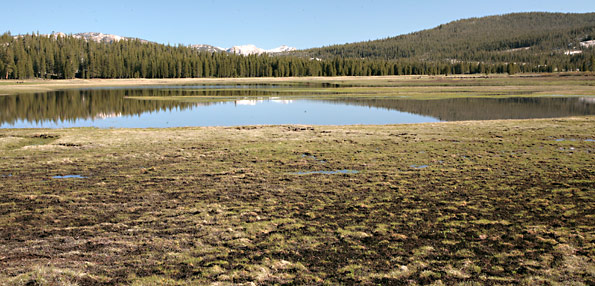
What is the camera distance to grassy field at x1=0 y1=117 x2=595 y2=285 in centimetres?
853

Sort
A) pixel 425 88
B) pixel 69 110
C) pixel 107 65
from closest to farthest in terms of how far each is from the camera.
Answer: pixel 69 110, pixel 425 88, pixel 107 65

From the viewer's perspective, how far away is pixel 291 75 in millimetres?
194000

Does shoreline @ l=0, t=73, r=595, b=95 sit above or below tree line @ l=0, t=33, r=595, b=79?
below

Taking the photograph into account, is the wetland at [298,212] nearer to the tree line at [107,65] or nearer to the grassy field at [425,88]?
the grassy field at [425,88]

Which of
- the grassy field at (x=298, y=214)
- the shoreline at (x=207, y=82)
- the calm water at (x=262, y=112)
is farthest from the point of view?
the shoreline at (x=207, y=82)

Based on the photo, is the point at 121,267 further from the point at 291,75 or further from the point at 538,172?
the point at 291,75

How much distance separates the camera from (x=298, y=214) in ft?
39.2

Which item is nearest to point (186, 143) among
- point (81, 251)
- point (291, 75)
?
point (81, 251)

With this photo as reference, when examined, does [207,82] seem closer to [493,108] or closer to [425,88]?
[425,88]

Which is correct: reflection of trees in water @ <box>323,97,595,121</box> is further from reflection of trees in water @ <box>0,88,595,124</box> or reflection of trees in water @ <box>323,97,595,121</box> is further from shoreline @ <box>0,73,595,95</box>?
shoreline @ <box>0,73,595,95</box>

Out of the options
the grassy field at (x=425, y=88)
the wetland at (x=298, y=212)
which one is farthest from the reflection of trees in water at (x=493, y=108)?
the wetland at (x=298, y=212)

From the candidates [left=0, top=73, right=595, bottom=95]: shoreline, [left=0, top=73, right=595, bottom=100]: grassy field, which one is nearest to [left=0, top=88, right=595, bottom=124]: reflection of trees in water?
[left=0, top=73, right=595, bottom=100]: grassy field

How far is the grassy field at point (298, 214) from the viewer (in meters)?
8.53

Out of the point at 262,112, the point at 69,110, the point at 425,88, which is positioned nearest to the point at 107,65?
the point at 425,88
